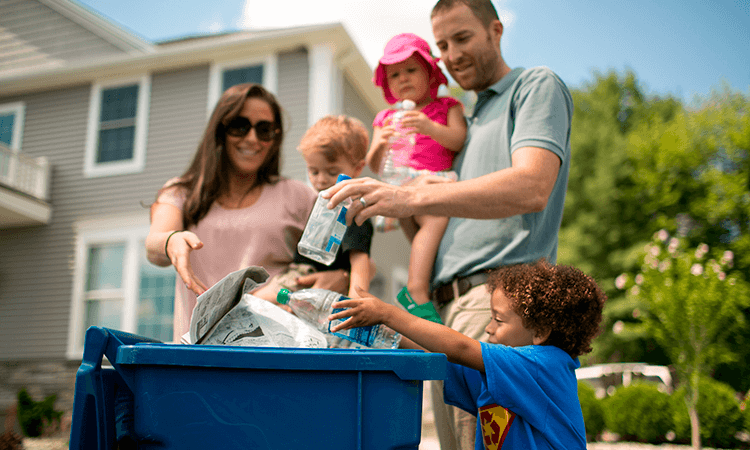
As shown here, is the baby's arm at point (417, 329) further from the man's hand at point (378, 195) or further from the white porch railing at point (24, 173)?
the white porch railing at point (24, 173)

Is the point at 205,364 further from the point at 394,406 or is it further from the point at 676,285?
the point at 676,285

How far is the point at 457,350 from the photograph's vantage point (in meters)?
1.53

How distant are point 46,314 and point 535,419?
11256 mm

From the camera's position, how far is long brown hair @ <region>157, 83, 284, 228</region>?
7.52 ft

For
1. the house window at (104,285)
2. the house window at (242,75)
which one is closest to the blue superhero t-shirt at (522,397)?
the house window at (242,75)

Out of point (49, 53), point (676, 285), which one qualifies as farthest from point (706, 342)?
point (49, 53)

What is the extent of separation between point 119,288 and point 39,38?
22.1 ft

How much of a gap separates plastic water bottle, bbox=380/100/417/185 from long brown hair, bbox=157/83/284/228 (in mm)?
526

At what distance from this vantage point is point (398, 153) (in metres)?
2.54

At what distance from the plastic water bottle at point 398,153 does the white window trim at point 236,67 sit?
7679mm

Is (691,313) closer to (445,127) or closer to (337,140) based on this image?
(445,127)

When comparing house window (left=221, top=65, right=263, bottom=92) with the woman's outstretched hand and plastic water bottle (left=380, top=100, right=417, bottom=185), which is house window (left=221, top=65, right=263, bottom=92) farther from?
the woman's outstretched hand

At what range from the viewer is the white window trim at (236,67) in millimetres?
9844

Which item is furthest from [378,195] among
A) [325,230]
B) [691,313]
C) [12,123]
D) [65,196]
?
[12,123]
